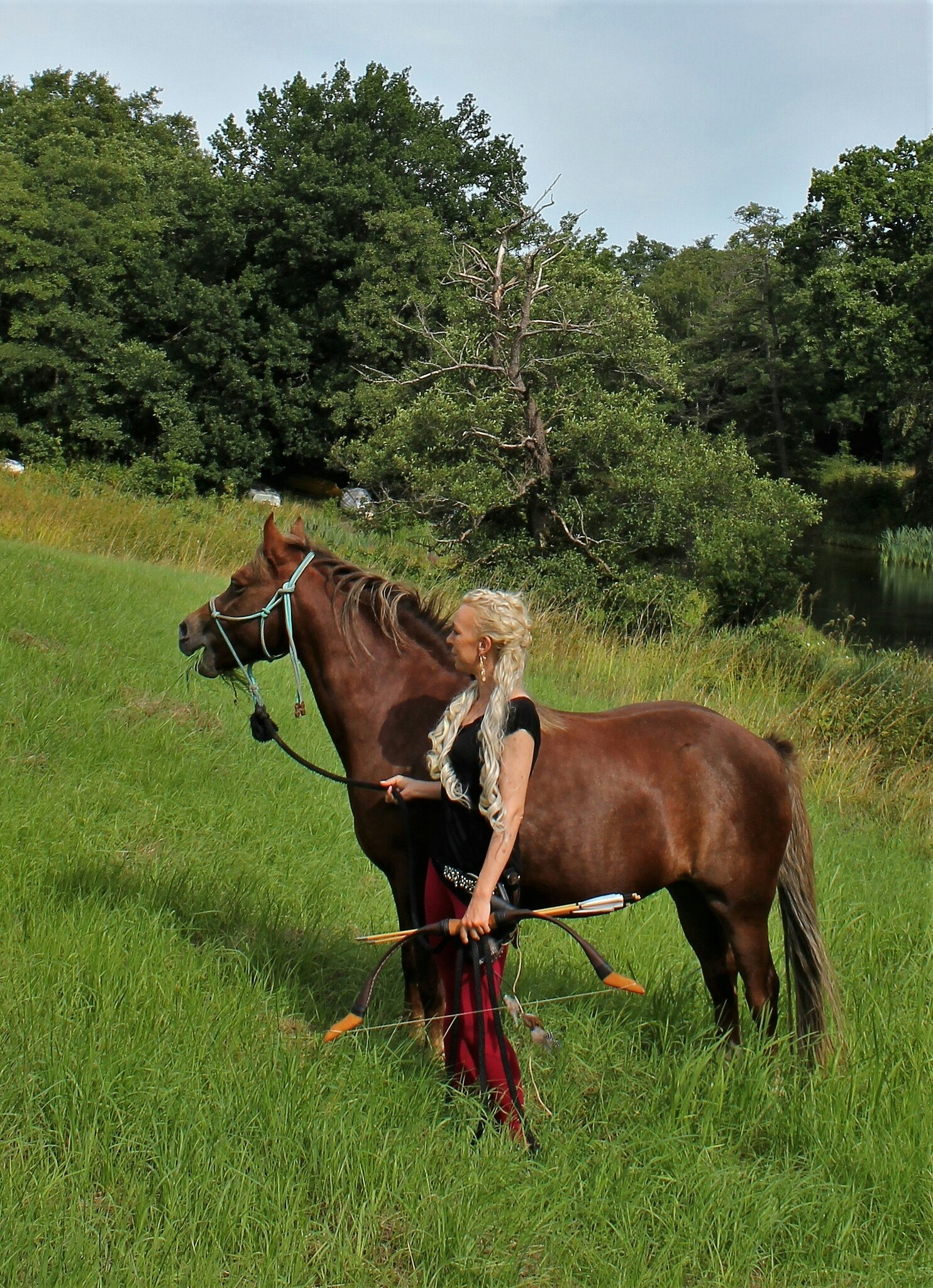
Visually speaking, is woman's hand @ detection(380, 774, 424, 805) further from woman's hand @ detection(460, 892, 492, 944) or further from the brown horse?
woman's hand @ detection(460, 892, 492, 944)

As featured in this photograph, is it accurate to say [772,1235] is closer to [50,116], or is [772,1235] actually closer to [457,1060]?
[457,1060]

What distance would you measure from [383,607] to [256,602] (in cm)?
59

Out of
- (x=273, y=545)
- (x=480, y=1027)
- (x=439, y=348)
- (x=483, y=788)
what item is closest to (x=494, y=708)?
(x=483, y=788)

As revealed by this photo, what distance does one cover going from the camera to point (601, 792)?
364cm

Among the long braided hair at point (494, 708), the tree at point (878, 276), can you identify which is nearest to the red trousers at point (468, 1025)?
the long braided hair at point (494, 708)

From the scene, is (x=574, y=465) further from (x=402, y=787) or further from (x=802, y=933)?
(x=402, y=787)

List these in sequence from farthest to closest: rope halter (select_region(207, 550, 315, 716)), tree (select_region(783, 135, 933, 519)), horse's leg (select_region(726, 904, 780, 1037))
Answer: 1. tree (select_region(783, 135, 933, 519))
2. rope halter (select_region(207, 550, 315, 716))
3. horse's leg (select_region(726, 904, 780, 1037))

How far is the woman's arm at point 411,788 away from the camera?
3504 millimetres

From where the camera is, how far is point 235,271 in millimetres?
35594

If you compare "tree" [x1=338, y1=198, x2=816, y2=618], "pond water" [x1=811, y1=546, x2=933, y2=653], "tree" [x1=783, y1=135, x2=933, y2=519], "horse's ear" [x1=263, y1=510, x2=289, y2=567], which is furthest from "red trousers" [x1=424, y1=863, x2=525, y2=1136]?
"tree" [x1=783, y1=135, x2=933, y2=519]

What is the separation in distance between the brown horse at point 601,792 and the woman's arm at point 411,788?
0.87ft

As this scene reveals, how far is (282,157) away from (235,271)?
4.11m

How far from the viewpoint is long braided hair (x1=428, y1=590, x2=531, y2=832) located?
3.08 meters

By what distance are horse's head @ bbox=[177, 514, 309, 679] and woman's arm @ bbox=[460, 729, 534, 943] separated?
5.07 feet
